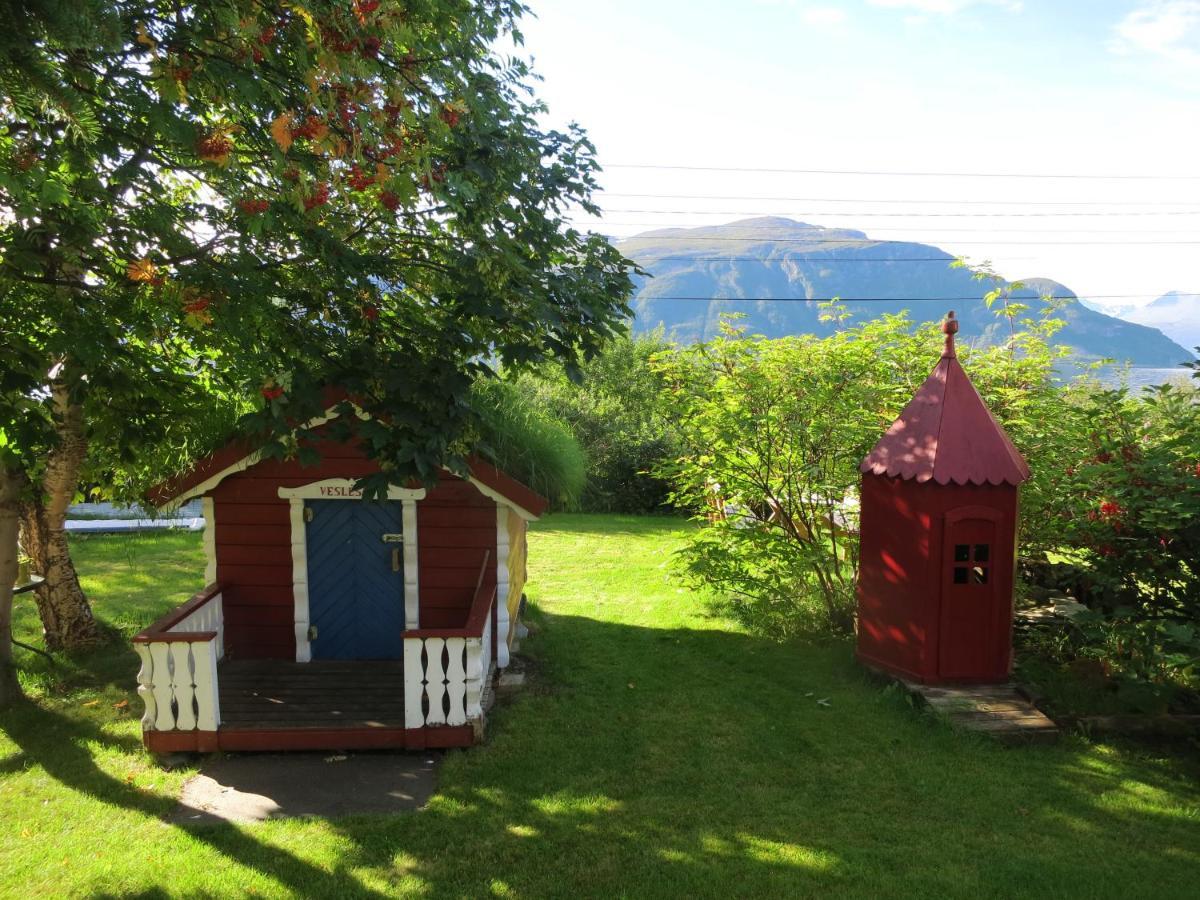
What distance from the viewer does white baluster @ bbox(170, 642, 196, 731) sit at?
6.22 meters

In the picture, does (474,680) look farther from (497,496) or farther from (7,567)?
(7,567)

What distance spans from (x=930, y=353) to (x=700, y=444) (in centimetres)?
296

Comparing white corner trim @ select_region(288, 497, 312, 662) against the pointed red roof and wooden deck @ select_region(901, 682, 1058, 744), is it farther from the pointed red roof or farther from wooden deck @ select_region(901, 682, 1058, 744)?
wooden deck @ select_region(901, 682, 1058, 744)

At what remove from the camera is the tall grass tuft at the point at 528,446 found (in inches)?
433

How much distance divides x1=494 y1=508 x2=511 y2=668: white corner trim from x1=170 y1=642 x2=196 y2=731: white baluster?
2.80 metres

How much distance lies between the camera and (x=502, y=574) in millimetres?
7875

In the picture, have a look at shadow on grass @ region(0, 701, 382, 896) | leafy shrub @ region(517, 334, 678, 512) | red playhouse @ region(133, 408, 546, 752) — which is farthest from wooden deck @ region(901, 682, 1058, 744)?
leafy shrub @ region(517, 334, 678, 512)

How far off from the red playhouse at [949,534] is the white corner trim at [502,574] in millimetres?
3804

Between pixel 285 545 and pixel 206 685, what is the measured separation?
1.86 meters

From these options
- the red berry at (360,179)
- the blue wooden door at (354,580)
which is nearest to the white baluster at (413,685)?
the blue wooden door at (354,580)

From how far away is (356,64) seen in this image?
14.2 ft

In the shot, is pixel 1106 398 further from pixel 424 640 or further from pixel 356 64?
pixel 356 64

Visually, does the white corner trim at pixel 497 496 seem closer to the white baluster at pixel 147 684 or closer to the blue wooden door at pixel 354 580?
the blue wooden door at pixel 354 580

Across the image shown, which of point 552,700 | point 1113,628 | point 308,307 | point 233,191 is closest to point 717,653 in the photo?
point 552,700
